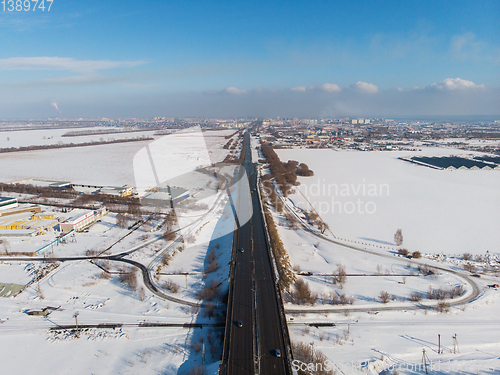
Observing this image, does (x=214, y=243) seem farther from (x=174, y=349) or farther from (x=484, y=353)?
(x=484, y=353)

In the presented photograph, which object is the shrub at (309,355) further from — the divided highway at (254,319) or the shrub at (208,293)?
the shrub at (208,293)

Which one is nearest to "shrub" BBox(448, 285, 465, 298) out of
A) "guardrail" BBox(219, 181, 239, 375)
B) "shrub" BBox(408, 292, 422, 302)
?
"shrub" BBox(408, 292, 422, 302)

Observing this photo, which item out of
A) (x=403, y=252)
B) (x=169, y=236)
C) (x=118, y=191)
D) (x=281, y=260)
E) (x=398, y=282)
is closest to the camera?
(x=398, y=282)

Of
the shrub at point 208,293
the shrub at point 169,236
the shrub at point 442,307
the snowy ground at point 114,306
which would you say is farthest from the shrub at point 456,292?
the shrub at point 169,236

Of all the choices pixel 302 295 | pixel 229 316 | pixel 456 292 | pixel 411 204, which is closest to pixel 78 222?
pixel 229 316

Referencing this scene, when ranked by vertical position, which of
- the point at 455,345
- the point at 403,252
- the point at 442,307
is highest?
the point at 403,252

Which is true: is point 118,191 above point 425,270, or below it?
above

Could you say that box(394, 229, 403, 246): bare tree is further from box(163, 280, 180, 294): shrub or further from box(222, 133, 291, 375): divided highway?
box(163, 280, 180, 294): shrub

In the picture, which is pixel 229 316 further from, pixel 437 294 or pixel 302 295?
pixel 437 294
